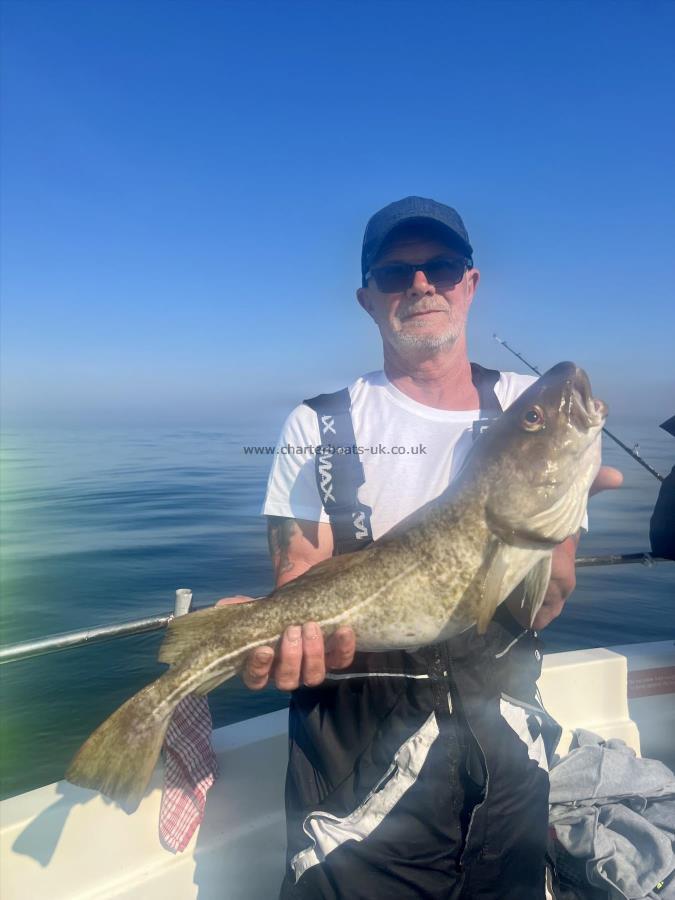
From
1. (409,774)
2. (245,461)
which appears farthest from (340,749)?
(245,461)

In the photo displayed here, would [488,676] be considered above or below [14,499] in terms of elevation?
above

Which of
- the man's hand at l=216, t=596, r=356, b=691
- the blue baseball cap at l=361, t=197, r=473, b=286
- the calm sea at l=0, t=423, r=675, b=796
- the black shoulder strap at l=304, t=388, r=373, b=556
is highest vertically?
the blue baseball cap at l=361, t=197, r=473, b=286

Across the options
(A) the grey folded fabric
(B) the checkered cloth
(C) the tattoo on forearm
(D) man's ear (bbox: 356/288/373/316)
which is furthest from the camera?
(D) man's ear (bbox: 356/288/373/316)

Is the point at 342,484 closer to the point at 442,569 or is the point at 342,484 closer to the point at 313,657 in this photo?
the point at 442,569

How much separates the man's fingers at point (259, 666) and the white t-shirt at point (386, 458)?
0.73m

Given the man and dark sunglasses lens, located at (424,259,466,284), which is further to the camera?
dark sunglasses lens, located at (424,259,466,284)

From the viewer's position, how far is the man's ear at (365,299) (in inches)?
137

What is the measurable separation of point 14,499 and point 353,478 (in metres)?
17.9

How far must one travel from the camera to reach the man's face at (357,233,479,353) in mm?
3201

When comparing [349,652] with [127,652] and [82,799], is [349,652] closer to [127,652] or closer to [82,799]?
[82,799]

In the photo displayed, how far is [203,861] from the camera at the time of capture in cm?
308

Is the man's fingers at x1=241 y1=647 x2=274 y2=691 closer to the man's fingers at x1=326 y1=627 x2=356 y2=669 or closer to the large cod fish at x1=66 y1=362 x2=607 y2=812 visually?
the large cod fish at x1=66 y1=362 x2=607 y2=812

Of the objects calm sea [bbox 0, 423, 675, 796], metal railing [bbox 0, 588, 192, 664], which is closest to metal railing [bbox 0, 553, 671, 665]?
metal railing [bbox 0, 588, 192, 664]

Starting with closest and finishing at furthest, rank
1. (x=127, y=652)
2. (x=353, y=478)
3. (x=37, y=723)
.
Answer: (x=353, y=478)
(x=37, y=723)
(x=127, y=652)
